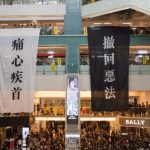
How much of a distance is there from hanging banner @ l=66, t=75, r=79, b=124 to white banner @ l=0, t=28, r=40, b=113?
5.99 ft

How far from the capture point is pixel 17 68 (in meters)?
18.3

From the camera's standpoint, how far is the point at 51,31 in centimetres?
2033

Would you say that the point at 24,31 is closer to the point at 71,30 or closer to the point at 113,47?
the point at 71,30

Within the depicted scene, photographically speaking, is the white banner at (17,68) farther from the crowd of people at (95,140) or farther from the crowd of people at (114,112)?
the crowd of people at (114,112)

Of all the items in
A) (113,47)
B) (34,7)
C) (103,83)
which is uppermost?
(34,7)

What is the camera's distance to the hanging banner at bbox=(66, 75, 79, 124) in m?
19.1

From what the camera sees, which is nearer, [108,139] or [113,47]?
[113,47]

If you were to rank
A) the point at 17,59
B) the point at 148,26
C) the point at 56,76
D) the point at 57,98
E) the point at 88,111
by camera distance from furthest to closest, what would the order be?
the point at 57,98 → the point at 88,111 → the point at 148,26 → the point at 56,76 → the point at 17,59

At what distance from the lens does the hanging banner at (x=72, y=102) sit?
19.1m

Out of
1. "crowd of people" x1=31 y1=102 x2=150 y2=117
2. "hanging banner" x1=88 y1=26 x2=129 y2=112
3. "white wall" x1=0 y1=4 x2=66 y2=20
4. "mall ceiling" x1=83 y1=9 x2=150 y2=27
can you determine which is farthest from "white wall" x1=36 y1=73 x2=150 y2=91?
"white wall" x1=0 y1=4 x2=66 y2=20

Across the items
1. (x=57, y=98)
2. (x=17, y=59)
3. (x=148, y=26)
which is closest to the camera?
(x=17, y=59)

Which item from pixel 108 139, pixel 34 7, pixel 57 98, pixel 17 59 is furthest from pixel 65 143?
pixel 57 98

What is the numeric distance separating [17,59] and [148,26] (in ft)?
21.5

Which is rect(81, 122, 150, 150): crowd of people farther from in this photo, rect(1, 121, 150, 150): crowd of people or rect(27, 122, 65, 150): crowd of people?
rect(27, 122, 65, 150): crowd of people
